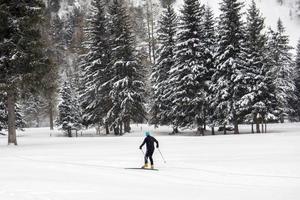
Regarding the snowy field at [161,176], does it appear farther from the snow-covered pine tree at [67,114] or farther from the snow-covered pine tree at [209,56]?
the snow-covered pine tree at [67,114]

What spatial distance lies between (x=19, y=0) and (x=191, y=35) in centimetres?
1787

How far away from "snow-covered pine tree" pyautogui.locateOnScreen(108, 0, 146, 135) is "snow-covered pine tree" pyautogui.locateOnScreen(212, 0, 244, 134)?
27.5 ft

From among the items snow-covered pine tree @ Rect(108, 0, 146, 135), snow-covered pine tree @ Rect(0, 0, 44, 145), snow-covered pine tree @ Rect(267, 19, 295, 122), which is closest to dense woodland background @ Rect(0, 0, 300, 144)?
snow-covered pine tree @ Rect(108, 0, 146, 135)

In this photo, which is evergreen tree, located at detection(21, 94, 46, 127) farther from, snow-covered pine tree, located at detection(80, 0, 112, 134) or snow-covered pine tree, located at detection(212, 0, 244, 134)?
snow-covered pine tree, located at detection(212, 0, 244, 134)

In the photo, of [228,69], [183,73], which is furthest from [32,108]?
[228,69]

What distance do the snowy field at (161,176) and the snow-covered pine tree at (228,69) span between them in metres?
15.2

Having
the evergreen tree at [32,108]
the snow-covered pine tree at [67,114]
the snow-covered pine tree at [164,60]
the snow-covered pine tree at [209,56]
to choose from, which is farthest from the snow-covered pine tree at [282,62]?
the evergreen tree at [32,108]

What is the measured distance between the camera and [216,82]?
40688mm

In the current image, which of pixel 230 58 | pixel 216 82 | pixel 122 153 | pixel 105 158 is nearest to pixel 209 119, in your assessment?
pixel 216 82

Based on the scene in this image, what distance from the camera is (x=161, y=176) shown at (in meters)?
15.3

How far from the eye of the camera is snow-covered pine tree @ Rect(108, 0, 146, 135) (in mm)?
43562

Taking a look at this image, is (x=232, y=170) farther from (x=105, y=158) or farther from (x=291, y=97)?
(x=291, y=97)

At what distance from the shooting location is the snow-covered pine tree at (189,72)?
133 feet

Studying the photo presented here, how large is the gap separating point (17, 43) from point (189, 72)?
59.0 feet
